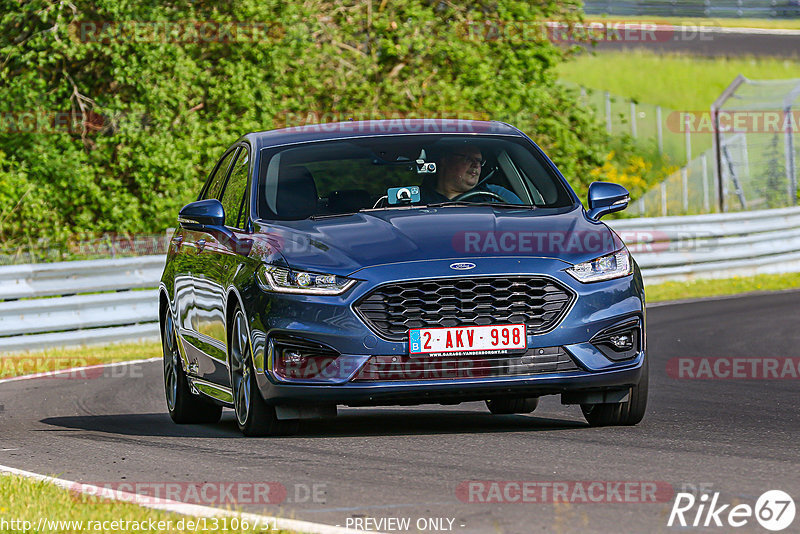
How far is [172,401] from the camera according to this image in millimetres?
10242

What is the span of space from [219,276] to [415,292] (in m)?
1.53

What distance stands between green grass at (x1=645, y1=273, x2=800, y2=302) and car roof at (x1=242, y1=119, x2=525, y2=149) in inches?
478

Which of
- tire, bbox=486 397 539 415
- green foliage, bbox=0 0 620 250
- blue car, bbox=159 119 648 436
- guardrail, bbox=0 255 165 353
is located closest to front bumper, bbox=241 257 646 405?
blue car, bbox=159 119 648 436

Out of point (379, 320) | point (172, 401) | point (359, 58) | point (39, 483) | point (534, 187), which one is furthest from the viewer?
point (359, 58)

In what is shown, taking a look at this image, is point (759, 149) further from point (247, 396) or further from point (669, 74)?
point (247, 396)

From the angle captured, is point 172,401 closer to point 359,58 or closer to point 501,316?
point 501,316

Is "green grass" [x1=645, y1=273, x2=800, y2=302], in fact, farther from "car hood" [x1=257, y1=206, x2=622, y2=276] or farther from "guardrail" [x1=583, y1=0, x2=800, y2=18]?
"guardrail" [x1=583, y1=0, x2=800, y2=18]

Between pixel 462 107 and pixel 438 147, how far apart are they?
17528mm

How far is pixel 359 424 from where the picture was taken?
30.2 ft

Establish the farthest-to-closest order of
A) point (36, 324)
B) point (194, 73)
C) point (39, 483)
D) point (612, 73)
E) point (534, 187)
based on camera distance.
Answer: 1. point (612, 73)
2. point (194, 73)
3. point (36, 324)
4. point (534, 187)
5. point (39, 483)

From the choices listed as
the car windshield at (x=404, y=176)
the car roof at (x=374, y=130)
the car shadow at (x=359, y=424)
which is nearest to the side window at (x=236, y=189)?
the car roof at (x=374, y=130)

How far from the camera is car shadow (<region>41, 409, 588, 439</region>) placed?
28.1 ft

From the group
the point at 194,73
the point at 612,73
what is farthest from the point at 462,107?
the point at 612,73

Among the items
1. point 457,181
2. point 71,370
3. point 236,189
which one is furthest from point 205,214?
point 71,370
